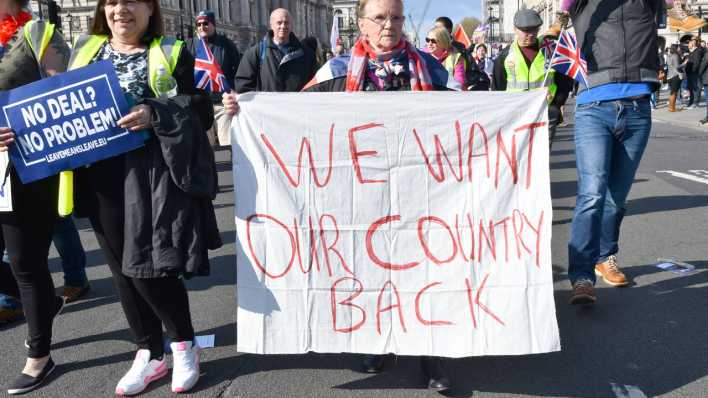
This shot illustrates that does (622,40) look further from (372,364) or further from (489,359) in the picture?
(372,364)

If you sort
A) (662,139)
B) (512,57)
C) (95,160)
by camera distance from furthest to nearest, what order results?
(662,139) < (512,57) < (95,160)

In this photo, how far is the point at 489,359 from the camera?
3217mm

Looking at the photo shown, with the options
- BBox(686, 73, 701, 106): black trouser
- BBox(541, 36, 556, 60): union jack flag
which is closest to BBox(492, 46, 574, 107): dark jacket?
BBox(541, 36, 556, 60): union jack flag

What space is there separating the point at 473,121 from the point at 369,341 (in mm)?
1083

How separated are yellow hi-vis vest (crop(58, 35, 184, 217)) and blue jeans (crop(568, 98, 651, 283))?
2.35 meters

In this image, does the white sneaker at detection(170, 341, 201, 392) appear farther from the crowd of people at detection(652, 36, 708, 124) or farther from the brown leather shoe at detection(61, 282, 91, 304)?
the crowd of people at detection(652, 36, 708, 124)

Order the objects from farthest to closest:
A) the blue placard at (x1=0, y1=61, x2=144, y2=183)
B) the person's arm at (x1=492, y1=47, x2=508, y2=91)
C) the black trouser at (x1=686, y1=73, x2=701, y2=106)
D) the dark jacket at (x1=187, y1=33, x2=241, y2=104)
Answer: the black trouser at (x1=686, y1=73, x2=701, y2=106) < the dark jacket at (x1=187, y1=33, x2=241, y2=104) < the person's arm at (x1=492, y1=47, x2=508, y2=91) < the blue placard at (x1=0, y1=61, x2=144, y2=183)

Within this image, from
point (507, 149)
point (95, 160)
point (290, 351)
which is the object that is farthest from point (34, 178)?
point (507, 149)

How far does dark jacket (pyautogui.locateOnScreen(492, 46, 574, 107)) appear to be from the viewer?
19.0 ft

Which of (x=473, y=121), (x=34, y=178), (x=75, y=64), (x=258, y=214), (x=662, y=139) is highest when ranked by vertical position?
(x=75, y=64)

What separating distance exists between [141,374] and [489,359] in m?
1.66

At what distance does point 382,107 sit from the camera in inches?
113

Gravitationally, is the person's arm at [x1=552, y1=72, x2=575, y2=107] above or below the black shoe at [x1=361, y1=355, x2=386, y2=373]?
above

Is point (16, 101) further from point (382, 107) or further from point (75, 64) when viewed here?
point (382, 107)
